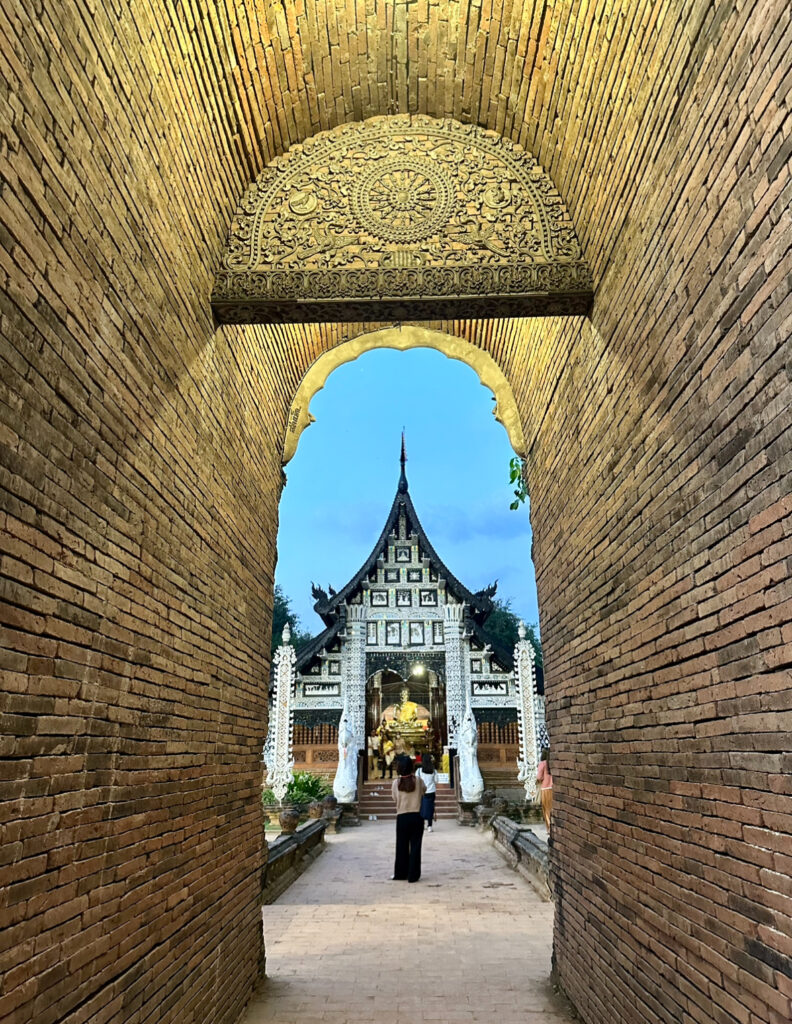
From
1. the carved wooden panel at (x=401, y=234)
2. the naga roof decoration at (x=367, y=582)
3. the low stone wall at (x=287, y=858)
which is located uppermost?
the naga roof decoration at (x=367, y=582)

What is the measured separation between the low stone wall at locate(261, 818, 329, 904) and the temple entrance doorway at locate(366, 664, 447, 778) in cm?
882

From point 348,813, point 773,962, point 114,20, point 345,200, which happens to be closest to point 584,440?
point 345,200

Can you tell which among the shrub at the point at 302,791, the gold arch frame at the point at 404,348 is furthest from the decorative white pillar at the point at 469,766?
the gold arch frame at the point at 404,348

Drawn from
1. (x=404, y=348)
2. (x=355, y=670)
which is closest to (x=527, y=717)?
(x=355, y=670)

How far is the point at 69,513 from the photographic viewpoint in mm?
2531

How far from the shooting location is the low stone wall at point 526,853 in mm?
8438

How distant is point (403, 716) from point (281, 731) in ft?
14.7

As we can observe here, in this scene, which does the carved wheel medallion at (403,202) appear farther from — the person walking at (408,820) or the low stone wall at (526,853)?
the person walking at (408,820)

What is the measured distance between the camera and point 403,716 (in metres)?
22.3

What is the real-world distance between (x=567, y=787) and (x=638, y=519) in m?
2.25

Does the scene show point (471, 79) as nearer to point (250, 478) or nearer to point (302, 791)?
point (250, 478)

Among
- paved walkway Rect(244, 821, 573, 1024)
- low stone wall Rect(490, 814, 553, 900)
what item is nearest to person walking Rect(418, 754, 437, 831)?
low stone wall Rect(490, 814, 553, 900)

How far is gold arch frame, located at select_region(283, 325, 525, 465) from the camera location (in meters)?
6.34

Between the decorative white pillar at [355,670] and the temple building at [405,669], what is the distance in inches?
1.2
